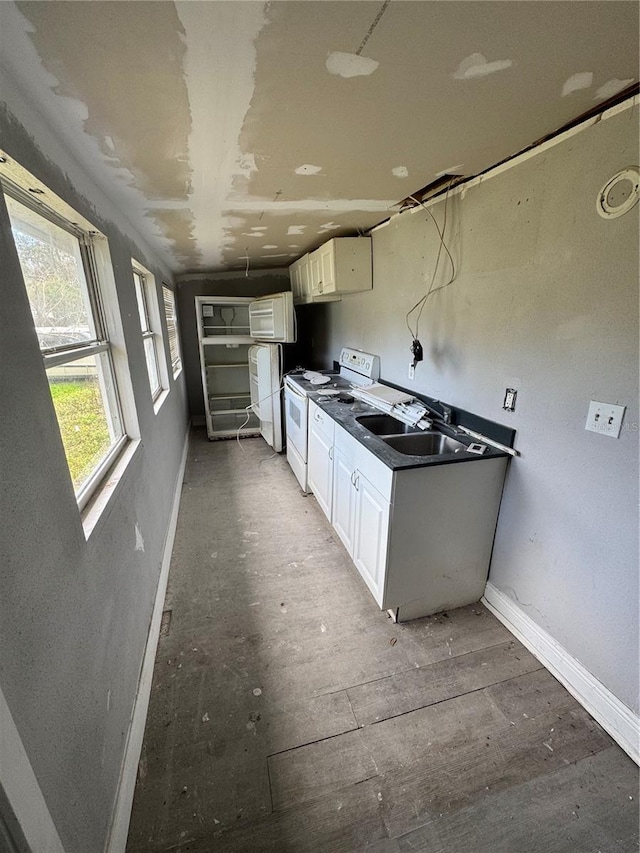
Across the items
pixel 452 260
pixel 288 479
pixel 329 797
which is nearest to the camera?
pixel 329 797

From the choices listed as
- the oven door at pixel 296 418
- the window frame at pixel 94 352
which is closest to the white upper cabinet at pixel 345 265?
the oven door at pixel 296 418

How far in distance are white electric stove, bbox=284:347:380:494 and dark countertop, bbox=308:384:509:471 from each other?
1.43 ft

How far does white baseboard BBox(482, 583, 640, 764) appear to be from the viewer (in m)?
1.24

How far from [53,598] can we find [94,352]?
0.97 metres

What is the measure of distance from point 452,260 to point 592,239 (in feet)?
2.43

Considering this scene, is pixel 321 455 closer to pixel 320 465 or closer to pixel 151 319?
pixel 320 465

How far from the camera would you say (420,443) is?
1984 mm

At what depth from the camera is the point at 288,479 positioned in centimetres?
333

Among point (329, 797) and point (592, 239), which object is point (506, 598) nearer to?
point (329, 797)

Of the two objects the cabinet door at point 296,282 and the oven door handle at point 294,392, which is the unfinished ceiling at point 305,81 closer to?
the oven door handle at point 294,392

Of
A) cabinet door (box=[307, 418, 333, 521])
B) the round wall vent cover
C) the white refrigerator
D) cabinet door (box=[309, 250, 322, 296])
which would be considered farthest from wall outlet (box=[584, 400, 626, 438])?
the white refrigerator

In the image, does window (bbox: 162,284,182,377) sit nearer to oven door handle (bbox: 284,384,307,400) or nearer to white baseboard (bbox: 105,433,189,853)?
oven door handle (bbox: 284,384,307,400)

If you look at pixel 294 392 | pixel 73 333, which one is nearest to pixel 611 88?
pixel 73 333

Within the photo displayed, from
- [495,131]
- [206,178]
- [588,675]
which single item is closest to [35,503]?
[206,178]
